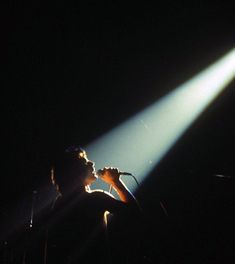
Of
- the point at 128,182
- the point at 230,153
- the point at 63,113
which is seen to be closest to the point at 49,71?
the point at 63,113

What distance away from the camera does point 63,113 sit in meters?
3.78

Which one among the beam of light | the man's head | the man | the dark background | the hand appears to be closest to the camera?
the man

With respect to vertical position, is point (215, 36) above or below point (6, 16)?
below

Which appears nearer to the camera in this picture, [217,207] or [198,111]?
[217,207]

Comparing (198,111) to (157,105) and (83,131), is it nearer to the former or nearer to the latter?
(157,105)

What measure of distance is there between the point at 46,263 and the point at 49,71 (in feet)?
8.29

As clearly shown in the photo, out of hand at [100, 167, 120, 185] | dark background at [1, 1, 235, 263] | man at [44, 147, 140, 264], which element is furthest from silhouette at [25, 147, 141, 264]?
dark background at [1, 1, 235, 263]

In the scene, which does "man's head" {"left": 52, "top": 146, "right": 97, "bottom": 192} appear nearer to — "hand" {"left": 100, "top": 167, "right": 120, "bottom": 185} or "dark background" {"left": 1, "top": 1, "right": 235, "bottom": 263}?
"hand" {"left": 100, "top": 167, "right": 120, "bottom": 185}

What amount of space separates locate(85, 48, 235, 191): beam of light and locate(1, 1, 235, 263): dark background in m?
0.12

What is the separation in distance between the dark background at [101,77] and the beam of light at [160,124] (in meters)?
0.12

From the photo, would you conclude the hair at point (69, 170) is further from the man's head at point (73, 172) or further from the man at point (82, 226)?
the man at point (82, 226)

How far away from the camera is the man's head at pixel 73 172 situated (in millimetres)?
1800

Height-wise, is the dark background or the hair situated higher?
the dark background

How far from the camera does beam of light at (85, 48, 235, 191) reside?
3.44 meters
